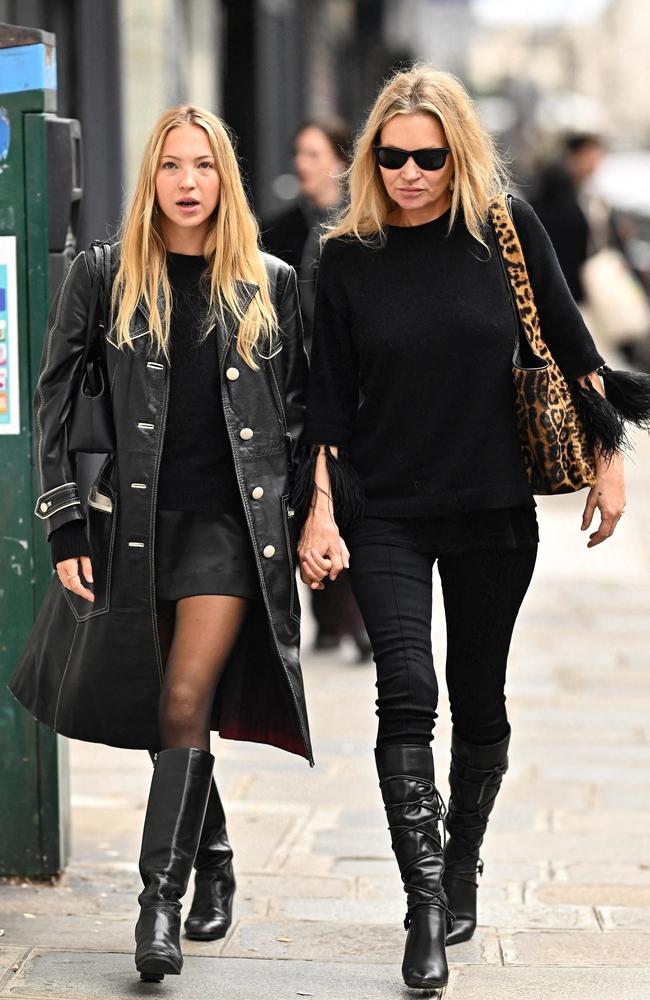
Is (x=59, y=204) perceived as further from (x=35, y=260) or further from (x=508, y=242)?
(x=508, y=242)

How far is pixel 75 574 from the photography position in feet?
11.9

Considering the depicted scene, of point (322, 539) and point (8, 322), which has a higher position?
point (8, 322)

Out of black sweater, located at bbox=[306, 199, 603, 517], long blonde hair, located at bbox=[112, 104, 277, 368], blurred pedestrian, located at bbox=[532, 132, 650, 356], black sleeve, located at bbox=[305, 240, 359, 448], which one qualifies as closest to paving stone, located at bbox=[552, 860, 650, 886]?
black sweater, located at bbox=[306, 199, 603, 517]

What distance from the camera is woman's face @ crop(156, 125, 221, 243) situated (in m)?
3.61

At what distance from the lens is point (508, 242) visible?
3639mm

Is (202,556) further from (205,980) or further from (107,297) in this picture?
(205,980)

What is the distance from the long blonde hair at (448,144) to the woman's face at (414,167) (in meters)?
0.02

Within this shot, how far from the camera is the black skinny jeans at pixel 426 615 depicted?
11.8 feet

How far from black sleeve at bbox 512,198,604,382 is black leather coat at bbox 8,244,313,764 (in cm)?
54

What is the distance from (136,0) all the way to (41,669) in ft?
19.2

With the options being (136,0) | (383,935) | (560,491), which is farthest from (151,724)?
(136,0)

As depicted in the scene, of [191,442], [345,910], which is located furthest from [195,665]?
[345,910]

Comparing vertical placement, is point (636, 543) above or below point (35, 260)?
below

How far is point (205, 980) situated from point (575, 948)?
0.88 m
